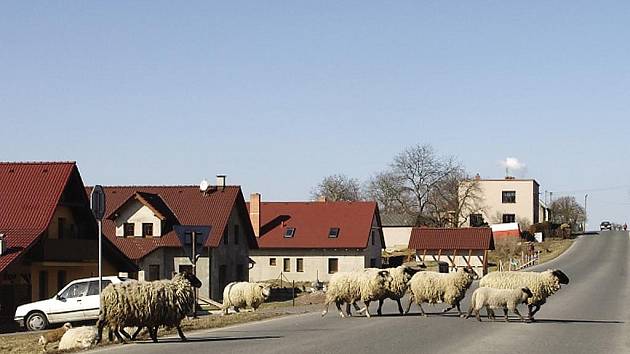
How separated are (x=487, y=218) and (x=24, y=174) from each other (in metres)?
100

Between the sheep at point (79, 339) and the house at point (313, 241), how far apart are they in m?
55.6

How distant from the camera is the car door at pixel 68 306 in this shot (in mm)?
35312

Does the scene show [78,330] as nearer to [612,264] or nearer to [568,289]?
[568,289]

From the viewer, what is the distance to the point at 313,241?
79562 mm

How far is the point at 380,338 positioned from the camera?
2238 cm

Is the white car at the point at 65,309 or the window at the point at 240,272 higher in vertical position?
the white car at the point at 65,309

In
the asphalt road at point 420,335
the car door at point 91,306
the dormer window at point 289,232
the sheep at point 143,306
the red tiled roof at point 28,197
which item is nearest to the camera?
the asphalt road at point 420,335

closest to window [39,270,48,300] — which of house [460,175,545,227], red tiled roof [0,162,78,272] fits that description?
red tiled roof [0,162,78,272]

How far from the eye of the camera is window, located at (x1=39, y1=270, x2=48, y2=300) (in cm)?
4253

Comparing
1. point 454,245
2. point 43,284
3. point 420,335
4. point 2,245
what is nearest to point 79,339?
point 420,335

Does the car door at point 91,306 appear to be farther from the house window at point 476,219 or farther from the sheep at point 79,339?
the house window at point 476,219

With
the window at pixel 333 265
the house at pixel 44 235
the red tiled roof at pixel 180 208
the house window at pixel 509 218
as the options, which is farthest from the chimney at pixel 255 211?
the house window at pixel 509 218

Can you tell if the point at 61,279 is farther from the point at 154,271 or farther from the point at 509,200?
the point at 509,200

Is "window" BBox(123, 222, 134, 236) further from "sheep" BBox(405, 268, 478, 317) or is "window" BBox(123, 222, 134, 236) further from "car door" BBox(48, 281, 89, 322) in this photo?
"sheep" BBox(405, 268, 478, 317)
